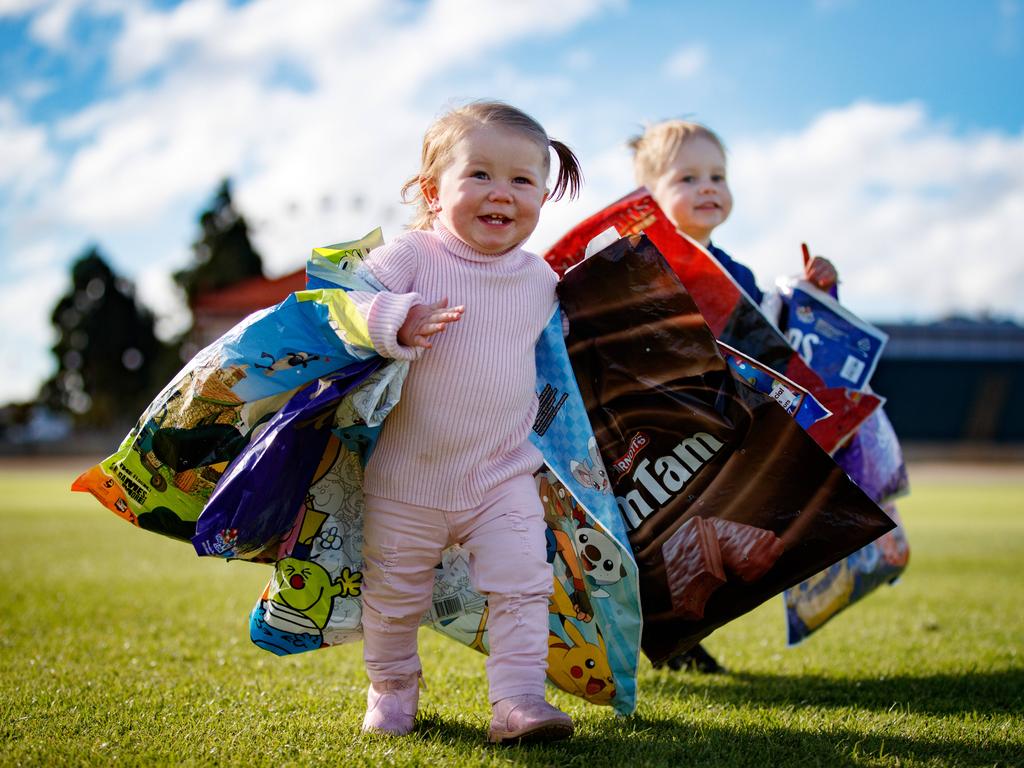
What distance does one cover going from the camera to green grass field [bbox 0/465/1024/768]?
7.41 ft

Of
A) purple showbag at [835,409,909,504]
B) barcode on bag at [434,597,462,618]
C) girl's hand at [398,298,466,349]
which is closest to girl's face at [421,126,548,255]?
girl's hand at [398,298,466,349]

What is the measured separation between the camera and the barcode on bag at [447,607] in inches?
110

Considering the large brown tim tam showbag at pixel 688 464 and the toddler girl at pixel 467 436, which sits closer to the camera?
the toddler girl at pixel 467 436

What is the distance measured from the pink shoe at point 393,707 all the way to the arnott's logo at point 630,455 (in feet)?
2.74

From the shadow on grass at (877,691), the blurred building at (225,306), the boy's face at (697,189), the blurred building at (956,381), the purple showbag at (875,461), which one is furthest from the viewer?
the blurred building at (956,381)

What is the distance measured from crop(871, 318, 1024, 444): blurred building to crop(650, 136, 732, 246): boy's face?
3746cm

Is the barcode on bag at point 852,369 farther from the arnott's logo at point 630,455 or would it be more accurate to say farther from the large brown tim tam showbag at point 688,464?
the arnott's logo at point 630,455

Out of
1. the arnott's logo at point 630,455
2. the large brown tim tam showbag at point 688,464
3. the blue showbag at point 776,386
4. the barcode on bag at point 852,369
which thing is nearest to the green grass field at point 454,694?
the large brown tim tam showbag at point 688,464

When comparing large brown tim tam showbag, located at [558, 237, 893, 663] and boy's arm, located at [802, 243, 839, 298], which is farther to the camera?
boy's arm, located at [802, 243, 839, 298]

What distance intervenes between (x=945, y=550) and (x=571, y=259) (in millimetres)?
6906

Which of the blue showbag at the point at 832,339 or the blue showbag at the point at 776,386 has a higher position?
the blue showbag at the point at 832,339

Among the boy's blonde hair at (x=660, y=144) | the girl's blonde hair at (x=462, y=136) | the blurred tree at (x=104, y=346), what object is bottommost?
the blurred tree at (x=104, y=346)

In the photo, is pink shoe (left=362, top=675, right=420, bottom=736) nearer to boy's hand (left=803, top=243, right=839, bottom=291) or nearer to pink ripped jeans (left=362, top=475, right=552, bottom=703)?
pink ripped jeans (left=362, top=475, right=552, bottom=703)

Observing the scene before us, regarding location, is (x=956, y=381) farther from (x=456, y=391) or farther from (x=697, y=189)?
(x=456, y=391)
